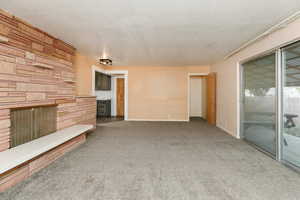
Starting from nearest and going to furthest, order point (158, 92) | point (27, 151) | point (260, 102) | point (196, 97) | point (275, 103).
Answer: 1. point (27, 151)
2. point (275, 103)
3. point (260, 102)
4. point (158, 92)
5. point (196, 97)

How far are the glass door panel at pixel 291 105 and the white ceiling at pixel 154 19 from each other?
0.61 metres

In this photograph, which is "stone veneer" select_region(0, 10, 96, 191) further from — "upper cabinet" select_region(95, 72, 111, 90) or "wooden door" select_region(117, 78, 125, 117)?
"wooden door" select_region(117, 78, 125, 117)

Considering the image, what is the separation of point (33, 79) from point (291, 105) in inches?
165

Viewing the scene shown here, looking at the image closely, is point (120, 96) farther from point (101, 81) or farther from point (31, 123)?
point (31, 123)

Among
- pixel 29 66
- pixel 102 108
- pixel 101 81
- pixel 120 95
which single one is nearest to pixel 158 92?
pixel 120 95

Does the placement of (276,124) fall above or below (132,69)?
below

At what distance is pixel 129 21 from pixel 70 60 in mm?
1972

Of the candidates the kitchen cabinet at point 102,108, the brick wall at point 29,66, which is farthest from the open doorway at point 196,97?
the brick wall at point 29,66

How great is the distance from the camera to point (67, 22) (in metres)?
2.36

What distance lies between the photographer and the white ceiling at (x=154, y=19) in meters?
1.85

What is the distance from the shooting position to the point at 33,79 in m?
2.40

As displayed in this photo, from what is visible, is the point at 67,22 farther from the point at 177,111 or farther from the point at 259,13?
the point at 177,111

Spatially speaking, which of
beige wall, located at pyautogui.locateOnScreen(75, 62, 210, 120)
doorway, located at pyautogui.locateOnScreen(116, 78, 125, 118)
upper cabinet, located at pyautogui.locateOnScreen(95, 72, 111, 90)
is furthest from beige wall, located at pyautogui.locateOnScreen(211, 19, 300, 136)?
upper cabinet, located at pyautogui.locateOnScreen(95, 72, 111, 90)

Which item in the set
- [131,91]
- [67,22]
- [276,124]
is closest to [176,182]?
[276,124]
